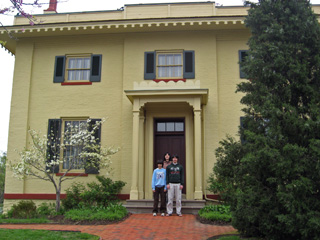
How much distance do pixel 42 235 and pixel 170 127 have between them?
6.89 metres

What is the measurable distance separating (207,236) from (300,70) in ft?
12.9

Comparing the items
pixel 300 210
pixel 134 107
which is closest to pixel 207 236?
pixel 300 210

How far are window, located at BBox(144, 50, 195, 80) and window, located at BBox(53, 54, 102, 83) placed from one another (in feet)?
6.64

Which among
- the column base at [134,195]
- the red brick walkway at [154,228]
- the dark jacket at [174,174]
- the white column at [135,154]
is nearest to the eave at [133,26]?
the white column at [135,154]

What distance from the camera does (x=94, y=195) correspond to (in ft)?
36.6

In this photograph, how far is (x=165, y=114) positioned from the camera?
12.6 m

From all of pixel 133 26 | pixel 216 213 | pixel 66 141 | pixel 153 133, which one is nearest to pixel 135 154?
pixel 153 133

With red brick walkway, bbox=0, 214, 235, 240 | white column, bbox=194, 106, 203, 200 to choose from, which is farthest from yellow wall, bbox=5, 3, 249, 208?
red brick walkway, bbox=0, 214, 235, 240

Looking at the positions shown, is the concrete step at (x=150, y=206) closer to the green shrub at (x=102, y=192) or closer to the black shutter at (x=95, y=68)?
the green shrub at (x=102, y=192)

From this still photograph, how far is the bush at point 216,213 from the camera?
8.63m

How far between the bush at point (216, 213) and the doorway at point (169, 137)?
10.0 feet

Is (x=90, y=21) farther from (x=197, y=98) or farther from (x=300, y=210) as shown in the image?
(x=300, y=210)

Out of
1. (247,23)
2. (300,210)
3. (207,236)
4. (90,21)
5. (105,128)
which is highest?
(90,21)

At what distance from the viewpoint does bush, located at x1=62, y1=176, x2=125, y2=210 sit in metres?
11.2
